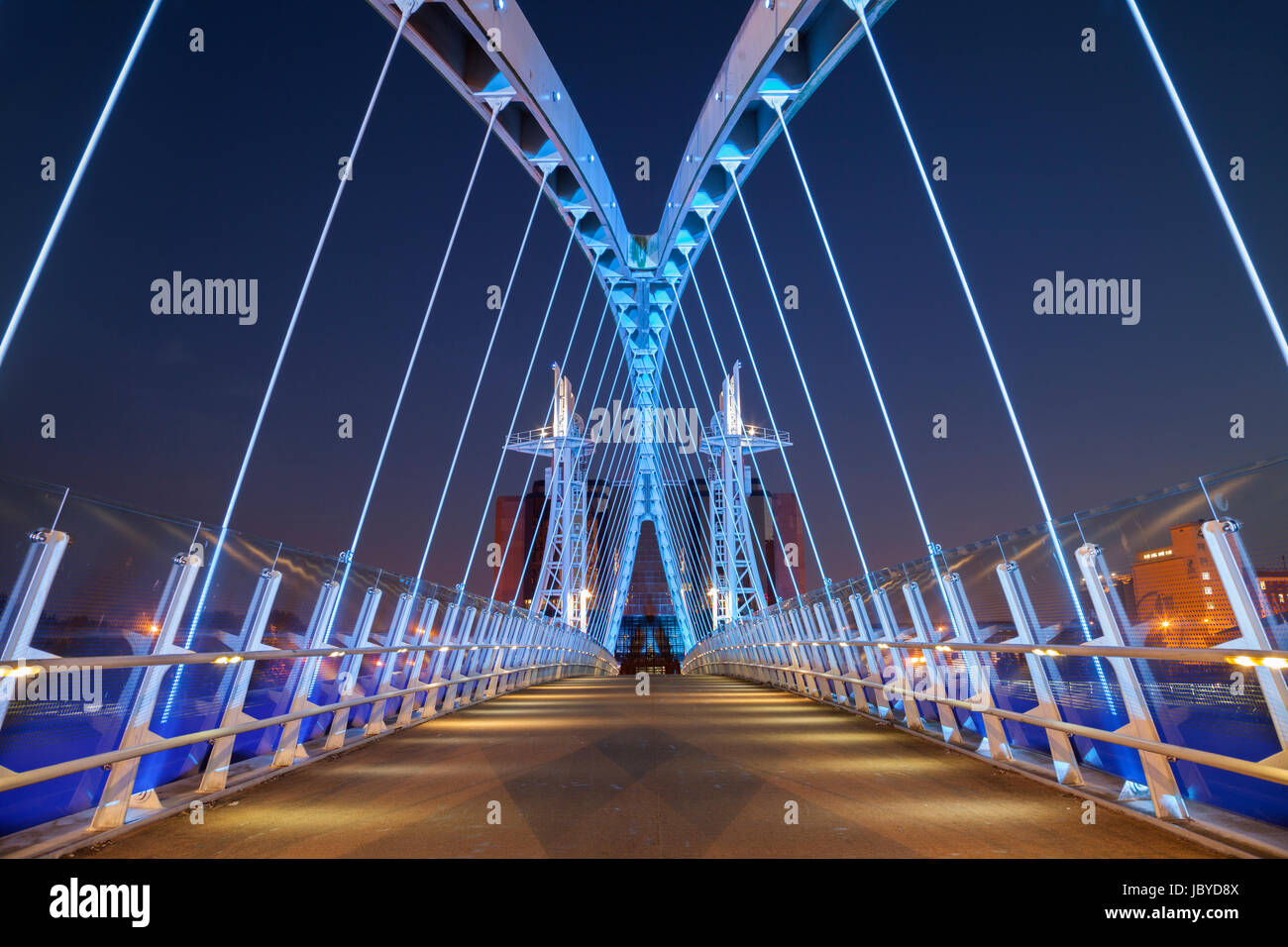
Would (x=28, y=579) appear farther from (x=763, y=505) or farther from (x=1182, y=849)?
(x=763, y=505)

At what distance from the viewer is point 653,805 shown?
210 inches

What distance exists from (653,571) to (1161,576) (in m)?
76.2

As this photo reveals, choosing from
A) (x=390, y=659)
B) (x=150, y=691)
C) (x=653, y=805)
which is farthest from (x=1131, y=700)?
(x=390, y=659)

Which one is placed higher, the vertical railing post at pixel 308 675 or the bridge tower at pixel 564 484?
the bridge tower at pixel 564 484

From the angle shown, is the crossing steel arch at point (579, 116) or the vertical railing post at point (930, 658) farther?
the crossing steel arch at point (579, 116)

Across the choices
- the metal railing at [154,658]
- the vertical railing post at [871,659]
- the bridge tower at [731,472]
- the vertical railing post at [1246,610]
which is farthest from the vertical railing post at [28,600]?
the bridge tower at [731,472]

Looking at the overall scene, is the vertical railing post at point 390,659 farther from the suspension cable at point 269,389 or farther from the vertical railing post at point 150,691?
the vertical railing post at point 150,691

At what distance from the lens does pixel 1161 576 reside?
15.9 ft

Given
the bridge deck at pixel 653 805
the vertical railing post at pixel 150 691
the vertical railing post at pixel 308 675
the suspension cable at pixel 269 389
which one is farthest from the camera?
the vertical railing post at pixel 308 675

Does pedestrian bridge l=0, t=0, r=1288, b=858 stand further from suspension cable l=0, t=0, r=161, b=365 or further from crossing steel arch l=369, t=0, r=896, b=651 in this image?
crossing steel arch l=369, t=0, r=896, b=651

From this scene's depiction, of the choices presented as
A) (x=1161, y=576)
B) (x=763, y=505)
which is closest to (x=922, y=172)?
(x=1161, y=576)

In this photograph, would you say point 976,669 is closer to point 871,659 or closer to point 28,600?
point 871,659

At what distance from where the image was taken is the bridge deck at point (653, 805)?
423 centimetres
